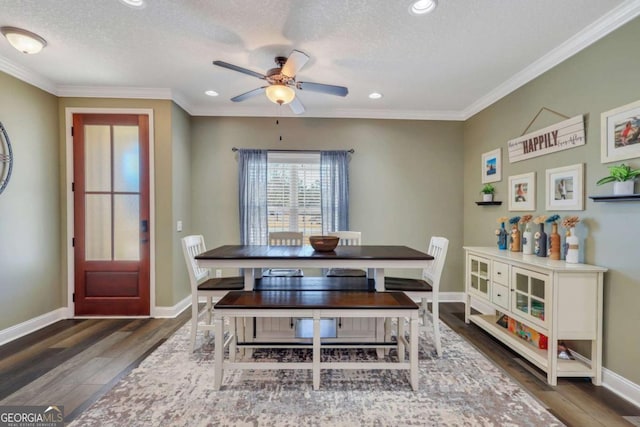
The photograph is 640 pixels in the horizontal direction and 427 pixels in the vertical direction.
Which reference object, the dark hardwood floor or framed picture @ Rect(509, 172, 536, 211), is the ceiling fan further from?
the dark hardwood floor

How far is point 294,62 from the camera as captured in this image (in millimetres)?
2232

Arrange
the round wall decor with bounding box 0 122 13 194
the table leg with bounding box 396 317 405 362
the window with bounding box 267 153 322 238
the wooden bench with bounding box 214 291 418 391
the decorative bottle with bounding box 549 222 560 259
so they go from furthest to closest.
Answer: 1. the window with bounding box 267 153 322 238
2. the round wall decor with bounding box 0 122 13 194
3. the decorative bottle with bounding box 549 222 560 259
4. the table leg with bounding box 396 317 405 362
5. the wooden bench with bounding box 214 291 418 391

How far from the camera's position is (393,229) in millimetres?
4156

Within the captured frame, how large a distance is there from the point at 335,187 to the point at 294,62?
2.04 metres

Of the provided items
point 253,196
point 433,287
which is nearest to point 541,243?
point 433,287

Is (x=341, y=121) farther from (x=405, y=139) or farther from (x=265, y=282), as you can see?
(x=265, y=282)

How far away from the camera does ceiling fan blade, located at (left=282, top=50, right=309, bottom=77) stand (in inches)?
84.0

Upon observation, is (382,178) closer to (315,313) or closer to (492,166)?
(492,166)

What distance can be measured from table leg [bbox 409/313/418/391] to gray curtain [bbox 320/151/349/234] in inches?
84.8

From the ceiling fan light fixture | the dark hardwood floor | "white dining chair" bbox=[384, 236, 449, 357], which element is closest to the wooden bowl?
"white dining chair" bbox=[384, 236, 449, 357]

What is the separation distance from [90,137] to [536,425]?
4.93 meters

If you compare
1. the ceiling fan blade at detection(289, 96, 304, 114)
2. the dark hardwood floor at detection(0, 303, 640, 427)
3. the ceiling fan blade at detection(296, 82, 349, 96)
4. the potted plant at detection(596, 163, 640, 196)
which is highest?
the ceiling fan blade at detection(296, 82, 349, 96)

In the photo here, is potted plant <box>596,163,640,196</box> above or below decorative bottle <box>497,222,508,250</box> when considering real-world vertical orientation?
above

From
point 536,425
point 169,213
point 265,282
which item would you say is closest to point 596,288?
point 536,425
